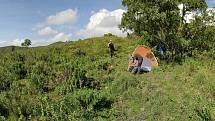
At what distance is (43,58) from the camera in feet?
92.9

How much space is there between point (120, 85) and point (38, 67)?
6.36 m

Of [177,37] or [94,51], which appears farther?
[94,51]

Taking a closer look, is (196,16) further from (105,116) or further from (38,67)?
(105,116)

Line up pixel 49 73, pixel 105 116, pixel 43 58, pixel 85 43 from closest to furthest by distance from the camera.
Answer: pixel 105 116 → pixel 49 73 → pixel 43 58 → pixel 85 43

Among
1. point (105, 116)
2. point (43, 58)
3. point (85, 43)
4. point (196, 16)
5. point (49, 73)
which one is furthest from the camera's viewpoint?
point (85, 43)

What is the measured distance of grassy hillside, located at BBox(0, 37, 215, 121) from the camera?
44.3 feet

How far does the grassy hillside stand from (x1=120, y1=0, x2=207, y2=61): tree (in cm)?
234

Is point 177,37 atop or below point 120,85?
atop

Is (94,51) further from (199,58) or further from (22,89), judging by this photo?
(22,89)

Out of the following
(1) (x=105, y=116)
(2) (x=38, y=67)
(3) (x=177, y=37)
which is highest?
(3) (x=177, y=37)

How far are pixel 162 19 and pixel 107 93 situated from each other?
369 inches

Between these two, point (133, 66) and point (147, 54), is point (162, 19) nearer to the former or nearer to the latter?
point (147, 54)

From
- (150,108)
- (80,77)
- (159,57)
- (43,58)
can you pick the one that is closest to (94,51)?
(43,58)

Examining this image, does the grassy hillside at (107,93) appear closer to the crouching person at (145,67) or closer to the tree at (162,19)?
the crouching person at (145,67)
